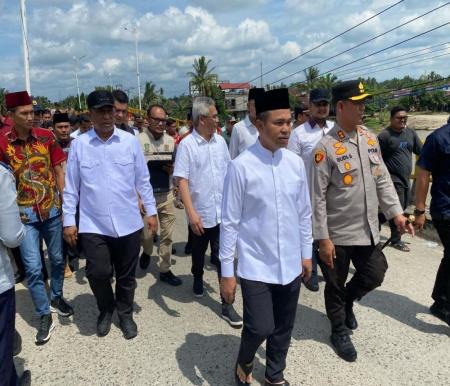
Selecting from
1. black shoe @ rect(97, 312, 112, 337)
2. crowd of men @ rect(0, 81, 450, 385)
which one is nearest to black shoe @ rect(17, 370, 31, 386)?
crowd of men @ rect(0, 81, 450, 385)

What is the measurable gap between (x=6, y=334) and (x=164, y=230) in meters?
2.57

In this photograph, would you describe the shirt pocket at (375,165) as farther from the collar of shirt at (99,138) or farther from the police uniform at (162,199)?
the police uniform at (162,199)

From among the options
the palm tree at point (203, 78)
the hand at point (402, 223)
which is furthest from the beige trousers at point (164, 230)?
the palm tree at point (203, 78)

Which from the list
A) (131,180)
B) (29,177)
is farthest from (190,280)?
(29,177)

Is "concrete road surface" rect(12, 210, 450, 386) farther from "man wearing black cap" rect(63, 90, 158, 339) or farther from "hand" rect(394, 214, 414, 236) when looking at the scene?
"hand" rect(394, 214, 414, 236)

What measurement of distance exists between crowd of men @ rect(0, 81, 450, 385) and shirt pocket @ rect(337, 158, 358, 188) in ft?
0.04

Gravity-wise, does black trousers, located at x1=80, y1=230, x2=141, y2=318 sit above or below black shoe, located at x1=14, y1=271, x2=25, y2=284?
above

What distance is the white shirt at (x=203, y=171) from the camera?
12.5 ft

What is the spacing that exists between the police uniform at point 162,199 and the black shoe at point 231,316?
120cm

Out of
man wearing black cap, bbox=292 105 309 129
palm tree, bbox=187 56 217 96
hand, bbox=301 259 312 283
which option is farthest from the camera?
palm tree, bbox=187 56 217 96

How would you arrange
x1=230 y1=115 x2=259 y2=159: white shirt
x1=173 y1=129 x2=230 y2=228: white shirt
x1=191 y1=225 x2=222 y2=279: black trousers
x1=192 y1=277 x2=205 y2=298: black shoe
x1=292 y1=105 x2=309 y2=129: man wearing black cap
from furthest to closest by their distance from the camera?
x1=292 y1=105 x2=309 y2=129: man wearing black cap < x1=230 y1=115 x2=259 y2=159: white shirt < x1=192 y1=277 x2=205 y2=298: black shoe < x1=191 y1=225 x2=222 y2=279: black trousers < x1=173 y1=129 x2=230 y2=228: white shirt

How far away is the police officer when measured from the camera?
3277 millimetres

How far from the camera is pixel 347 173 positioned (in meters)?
3.01

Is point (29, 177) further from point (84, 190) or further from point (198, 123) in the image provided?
point (198, 123)
